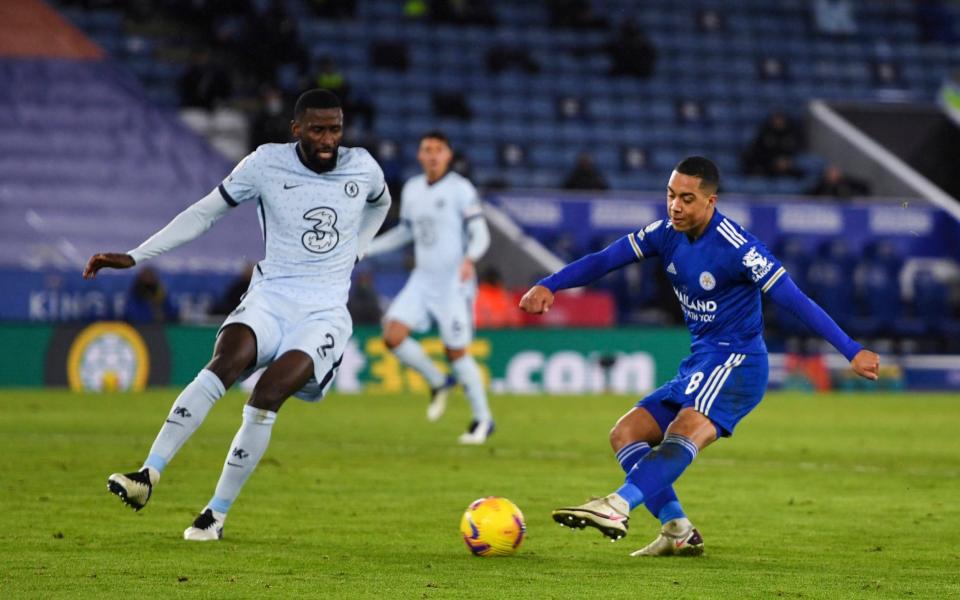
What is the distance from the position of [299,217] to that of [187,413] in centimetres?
127

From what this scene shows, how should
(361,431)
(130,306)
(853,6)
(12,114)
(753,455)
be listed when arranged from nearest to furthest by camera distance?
(753,455), (361,431), (130,306), (12,114), (853,6)

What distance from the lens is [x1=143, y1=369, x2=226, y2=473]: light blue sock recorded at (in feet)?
25.6

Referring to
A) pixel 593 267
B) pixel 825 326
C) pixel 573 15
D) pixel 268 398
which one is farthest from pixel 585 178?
pixel 825 326

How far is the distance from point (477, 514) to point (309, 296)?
61.9 inches

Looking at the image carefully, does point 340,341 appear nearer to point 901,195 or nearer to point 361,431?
point 361,431

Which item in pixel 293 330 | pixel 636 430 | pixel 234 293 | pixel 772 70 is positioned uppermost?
pixel 772 70

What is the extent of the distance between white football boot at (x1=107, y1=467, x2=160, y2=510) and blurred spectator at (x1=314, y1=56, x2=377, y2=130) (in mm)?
18774

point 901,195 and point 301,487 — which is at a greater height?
point 901,195

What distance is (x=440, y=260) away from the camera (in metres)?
15.4

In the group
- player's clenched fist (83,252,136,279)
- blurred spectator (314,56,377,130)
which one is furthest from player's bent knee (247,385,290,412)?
blurred spectator (314,56,377,130)

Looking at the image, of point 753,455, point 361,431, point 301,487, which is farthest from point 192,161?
point 301,487

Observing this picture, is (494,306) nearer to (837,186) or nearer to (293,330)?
(837,186)

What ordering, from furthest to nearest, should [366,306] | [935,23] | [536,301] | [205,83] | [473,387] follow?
[935,23]
[205,83]
[366,306]
[473,387]
[536,301]

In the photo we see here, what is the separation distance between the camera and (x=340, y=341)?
8555 millimetres
